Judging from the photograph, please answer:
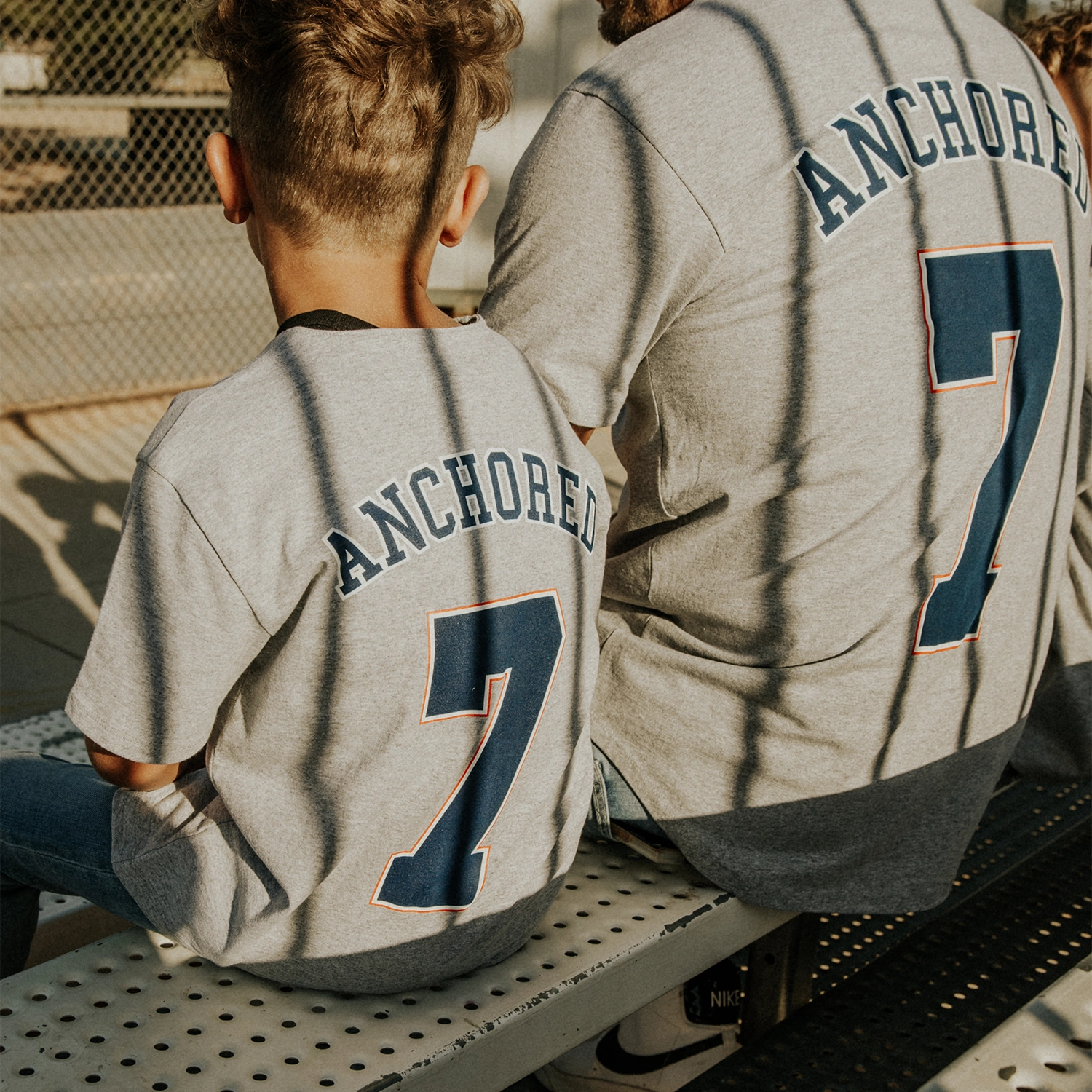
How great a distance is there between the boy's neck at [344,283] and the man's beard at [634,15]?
754 mm

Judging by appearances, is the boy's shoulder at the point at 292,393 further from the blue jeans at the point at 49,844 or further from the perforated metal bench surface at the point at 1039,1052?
the perforated metal bench surface at the point at 1039,1052

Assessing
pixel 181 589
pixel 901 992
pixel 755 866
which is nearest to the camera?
pixel 181 589

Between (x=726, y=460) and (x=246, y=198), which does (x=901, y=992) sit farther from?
(x=246, y=198)

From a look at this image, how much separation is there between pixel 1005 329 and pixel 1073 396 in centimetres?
27

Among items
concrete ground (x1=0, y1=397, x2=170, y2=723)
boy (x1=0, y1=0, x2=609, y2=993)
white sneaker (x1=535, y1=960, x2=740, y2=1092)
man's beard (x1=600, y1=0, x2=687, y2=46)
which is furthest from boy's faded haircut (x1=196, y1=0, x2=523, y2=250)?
concrete ground (x1=0, y1=397, x2=170, y2=723)

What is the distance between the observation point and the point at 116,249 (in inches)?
473

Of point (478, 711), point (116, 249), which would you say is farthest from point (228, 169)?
point (116, 249)

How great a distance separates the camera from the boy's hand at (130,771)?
1567 millimetres

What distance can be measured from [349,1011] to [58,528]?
12.8 ft

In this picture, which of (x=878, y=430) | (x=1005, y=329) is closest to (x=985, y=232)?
(x=1005, y=329)

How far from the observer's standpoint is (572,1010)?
5.77 feet

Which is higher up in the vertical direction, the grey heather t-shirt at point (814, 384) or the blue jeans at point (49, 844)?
the grey heather t-shirt at point (814, 384)

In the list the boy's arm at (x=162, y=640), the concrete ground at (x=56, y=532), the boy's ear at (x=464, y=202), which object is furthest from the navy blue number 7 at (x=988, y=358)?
the concrete ground at (x=56, y=532)

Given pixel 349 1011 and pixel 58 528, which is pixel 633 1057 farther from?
pixel 58 528
